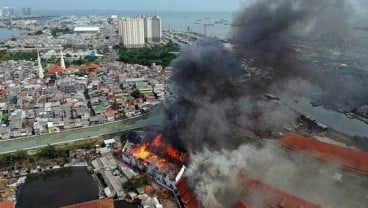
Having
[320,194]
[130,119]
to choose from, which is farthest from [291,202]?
[130,119]

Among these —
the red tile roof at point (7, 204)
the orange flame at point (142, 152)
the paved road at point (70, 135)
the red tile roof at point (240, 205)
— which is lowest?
the paved road at point (70, 135)

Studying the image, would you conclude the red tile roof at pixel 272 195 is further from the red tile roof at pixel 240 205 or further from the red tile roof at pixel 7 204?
the red tile roof at pixel 7 204

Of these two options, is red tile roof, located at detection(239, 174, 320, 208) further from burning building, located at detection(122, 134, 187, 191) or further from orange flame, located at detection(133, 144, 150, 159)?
orange flame, located at detection(133, 144, 150, 159)

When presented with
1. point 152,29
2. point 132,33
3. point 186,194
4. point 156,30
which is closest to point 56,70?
point 132,33

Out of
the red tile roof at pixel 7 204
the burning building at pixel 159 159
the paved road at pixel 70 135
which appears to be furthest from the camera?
the paved road at pixel 70 135

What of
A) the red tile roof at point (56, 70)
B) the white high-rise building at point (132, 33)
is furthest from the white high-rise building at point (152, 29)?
the red tile roof at point (56, 70)

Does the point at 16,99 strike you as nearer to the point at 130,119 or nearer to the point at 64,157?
the point at 130,119
